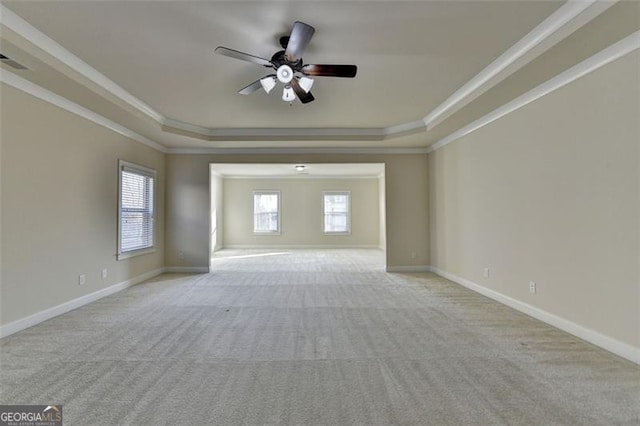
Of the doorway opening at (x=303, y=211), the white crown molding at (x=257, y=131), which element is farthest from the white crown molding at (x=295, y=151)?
the doorway opening at (x=303, y=211)

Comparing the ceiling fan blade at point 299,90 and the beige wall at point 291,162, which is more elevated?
the ceiling fan blade at point 299,90

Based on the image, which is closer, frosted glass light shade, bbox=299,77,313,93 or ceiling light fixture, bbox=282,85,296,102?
frosted glass light shade, bbox=299,77,313,93

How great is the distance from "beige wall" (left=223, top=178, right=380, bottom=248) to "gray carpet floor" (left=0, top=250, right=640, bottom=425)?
22.2 feet

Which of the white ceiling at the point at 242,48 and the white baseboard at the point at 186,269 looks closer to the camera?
the white ceiling at the point at 242,48

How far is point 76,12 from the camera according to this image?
95.3 inches

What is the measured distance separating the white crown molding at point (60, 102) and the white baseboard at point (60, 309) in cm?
239

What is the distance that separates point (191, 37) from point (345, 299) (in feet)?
11.8

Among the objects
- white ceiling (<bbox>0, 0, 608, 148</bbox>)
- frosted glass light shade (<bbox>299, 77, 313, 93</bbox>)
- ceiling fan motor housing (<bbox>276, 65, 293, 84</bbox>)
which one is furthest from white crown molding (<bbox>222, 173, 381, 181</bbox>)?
ceiling fan motor housing (<bbox>276, 65, 293, 84</bbox>)

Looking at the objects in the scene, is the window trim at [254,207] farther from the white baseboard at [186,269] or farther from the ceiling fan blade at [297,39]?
the ceiling fan blade at [297,39]

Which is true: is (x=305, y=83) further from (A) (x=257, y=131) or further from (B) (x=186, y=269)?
(B) (x=186, y=269)

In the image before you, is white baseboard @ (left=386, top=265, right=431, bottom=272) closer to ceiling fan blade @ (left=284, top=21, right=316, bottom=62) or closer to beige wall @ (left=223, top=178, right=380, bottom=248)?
beige wall @ (left=223, top=178, right=380, bottom=248)

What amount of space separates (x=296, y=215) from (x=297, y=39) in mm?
8755

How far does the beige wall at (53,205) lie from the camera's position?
316 centimetres

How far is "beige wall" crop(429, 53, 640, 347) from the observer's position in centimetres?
256
